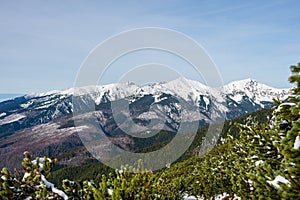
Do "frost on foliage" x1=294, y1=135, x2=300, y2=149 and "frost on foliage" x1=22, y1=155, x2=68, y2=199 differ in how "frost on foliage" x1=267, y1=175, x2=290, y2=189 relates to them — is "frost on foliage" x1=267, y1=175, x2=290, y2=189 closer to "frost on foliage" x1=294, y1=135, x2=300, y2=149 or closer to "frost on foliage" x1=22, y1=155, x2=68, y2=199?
"frost on foliage" x1=294, y1=135, x2=300, y2=149

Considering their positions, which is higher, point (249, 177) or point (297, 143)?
point (297, 143)

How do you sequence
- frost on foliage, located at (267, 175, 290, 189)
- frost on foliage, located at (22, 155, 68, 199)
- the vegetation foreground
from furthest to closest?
frost on foliage, located at (22, 155, 68, 199) → frost on foliage, located at (267, 175, 290, 189) → the vegetation foreground

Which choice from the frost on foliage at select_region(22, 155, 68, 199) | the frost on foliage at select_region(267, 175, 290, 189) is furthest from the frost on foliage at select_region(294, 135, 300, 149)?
the frost on foliage at select_region(22, 155, 68, 199)

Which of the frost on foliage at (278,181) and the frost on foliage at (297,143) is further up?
the frost on foliage at (297,143)

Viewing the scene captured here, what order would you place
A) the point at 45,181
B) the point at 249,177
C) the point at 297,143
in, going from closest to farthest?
the point at 297,143
the point at 249,177
the point at 45,181

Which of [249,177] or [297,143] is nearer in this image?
[297,143]

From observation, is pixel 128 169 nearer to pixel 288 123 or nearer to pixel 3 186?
pixel 3 186

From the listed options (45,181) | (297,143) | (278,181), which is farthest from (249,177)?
(45,181)

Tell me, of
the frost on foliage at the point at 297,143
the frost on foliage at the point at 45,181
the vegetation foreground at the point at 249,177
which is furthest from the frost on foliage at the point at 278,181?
the frost on foliage at the point at 45,181

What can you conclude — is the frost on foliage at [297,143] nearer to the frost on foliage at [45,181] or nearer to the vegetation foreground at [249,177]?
the vegetation foreground at [249,177]

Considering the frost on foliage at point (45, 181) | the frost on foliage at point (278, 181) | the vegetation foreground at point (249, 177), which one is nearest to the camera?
the vegetation foreground at point (249, 177)

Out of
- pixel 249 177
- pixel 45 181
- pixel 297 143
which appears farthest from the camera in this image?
pixel 45 181

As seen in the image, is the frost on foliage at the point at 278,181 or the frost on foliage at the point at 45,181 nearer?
the frost on foliage at the point at 278,181

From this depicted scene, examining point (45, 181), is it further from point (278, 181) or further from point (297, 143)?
point (297, 143)
